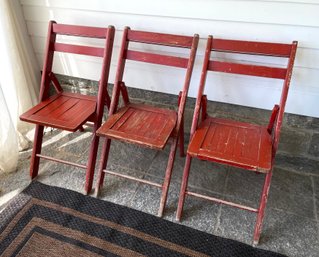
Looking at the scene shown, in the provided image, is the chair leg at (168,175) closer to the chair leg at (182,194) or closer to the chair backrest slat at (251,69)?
the chair leg at (182,194)

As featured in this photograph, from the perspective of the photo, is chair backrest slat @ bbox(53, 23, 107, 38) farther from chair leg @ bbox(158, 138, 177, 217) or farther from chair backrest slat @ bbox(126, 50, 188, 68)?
chair leg @ bbox(158, 138, 177, 217)

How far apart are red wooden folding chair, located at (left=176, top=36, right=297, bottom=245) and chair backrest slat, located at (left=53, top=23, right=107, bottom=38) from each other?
656 mm

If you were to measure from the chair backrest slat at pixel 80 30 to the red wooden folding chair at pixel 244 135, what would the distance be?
66cm

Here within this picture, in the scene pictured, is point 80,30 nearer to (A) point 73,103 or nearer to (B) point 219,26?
(A) point 73,103

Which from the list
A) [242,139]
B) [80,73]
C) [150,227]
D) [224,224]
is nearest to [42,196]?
[150,227]

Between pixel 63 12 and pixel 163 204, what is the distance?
1.45 m

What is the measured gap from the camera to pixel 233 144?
1431 millimetres

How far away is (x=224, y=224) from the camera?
5.11 ft

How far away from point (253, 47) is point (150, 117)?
26.9 inches

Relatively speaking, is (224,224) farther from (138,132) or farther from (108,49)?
(108,49)

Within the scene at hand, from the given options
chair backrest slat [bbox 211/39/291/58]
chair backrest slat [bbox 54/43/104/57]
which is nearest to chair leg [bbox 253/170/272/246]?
chair backrest slat [bbox 211/39/291/58]

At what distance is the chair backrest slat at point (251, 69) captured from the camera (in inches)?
57.4

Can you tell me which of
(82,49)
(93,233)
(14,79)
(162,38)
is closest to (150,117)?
(162,38)

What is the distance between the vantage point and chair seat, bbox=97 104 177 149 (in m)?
1.40
